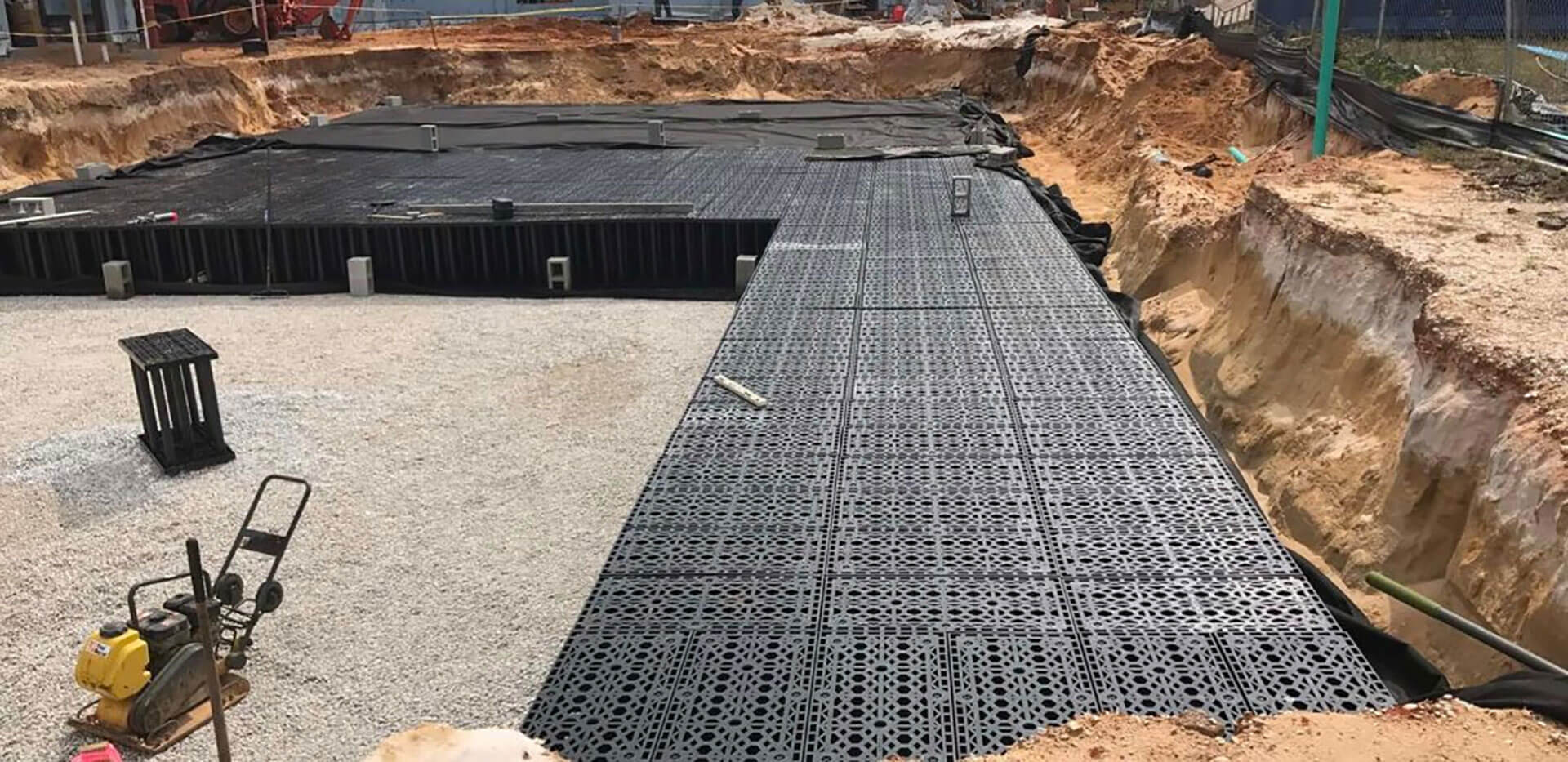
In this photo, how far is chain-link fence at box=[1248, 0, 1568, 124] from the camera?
932 centimetres

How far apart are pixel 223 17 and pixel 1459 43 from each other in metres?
23.2

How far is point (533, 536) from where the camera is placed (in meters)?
5.83

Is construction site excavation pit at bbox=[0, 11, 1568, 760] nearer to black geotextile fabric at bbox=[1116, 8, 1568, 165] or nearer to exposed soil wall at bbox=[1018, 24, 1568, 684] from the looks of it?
exposed soil wall at bbox=[1018, 24, 1568, 684]

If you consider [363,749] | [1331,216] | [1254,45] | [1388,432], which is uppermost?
[1254,45]

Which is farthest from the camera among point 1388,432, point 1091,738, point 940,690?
point 1388,432

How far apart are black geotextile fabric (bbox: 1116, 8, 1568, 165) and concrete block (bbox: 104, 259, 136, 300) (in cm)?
1148

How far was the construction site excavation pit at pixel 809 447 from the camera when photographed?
3254mm

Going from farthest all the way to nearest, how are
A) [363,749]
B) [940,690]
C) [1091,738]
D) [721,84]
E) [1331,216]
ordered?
[721,84] → [1331,216] → [363,749] → [940,690] → [1091,738]

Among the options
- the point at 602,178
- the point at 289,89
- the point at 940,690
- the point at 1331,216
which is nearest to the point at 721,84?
the point at 289,89

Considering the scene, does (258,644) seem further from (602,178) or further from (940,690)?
(602,178)

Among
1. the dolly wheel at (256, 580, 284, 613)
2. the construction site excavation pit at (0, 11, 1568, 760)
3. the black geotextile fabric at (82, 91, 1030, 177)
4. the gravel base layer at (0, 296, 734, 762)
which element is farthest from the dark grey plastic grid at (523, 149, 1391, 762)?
the black geotextile fabric at (82, 91, 1030, 177)

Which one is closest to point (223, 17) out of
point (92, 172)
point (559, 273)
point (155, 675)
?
point (92, 172)

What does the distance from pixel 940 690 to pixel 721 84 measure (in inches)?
836

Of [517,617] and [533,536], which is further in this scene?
[533,536]
